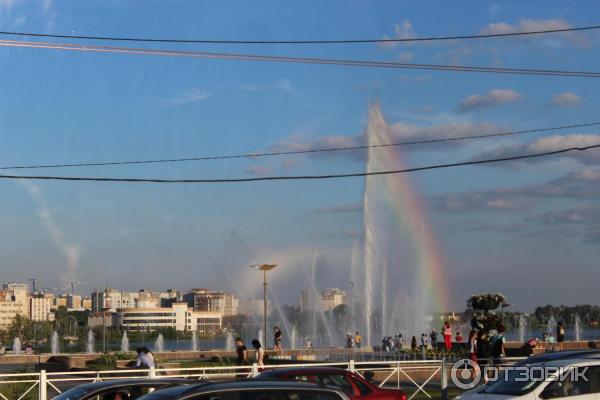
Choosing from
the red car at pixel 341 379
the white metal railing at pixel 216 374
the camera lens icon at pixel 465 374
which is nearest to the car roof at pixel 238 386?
the red car at pixel 341 379

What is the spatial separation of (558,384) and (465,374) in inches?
391

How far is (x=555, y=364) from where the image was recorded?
17297 mm

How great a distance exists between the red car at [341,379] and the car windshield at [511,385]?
188 centimetres

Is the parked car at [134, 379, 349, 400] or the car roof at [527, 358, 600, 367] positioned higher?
the car roof at [527, 358, 600, 367]

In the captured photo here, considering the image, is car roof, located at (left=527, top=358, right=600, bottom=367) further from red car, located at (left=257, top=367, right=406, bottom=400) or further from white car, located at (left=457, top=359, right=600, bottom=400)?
red car, located at (left=257, top=367, right=406, bottom=400)

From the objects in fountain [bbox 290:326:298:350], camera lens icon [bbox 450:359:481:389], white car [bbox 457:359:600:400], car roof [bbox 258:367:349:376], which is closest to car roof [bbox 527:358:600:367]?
white car [bbox 457:359:600:400]

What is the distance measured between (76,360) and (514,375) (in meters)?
37.5

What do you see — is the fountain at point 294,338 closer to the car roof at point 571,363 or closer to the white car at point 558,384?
the car roof at point 571,363

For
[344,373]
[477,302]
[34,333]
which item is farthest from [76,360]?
[34,333]

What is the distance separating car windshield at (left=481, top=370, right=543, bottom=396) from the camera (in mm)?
16828

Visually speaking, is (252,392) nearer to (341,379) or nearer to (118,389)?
(118,389)

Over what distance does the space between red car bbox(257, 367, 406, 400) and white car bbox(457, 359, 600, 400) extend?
187cm

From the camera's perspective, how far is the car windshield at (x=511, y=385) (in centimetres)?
1683

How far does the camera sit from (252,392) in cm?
1137
